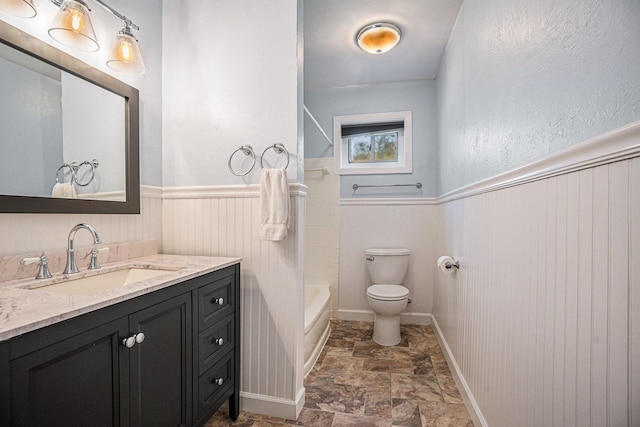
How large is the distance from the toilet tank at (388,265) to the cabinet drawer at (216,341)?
1.64 meters

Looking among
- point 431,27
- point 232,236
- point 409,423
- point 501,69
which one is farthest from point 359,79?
point 409,423

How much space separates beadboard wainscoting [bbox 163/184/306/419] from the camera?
1.61m

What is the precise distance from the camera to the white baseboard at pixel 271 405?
5.26 ft

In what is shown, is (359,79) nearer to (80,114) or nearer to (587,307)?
(80,114)

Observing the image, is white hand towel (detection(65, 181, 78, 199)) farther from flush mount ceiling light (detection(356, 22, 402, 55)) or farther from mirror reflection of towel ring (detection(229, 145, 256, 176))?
flush mount ceiling light (detection(356, 22, 402, 55))

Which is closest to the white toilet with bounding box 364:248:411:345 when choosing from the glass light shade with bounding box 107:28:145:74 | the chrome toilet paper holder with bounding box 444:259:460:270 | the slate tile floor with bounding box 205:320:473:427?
the slate tile floor with bounding box 205:320:473:427

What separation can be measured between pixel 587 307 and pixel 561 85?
62 cm

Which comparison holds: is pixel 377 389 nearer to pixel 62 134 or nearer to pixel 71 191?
pixel 71 191

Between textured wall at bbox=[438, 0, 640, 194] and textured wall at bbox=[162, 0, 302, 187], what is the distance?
0.98 m

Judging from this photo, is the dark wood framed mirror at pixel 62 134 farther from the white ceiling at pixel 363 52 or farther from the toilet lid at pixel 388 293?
the toilet lid at pixel 388 293

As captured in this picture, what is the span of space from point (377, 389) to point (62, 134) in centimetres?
216

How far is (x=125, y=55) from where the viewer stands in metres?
1.41

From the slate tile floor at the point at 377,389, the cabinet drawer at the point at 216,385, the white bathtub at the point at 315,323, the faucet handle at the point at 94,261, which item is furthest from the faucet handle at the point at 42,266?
the white bathtub at the point at 315,323

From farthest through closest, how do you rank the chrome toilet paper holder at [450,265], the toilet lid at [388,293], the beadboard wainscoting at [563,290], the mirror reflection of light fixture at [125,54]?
the toilet lid at [388,293], the chrome toilet paper holder at [450,265], the mirror reflection of light fixture at [125,54], the beadboard wainscoting at [563,290]
